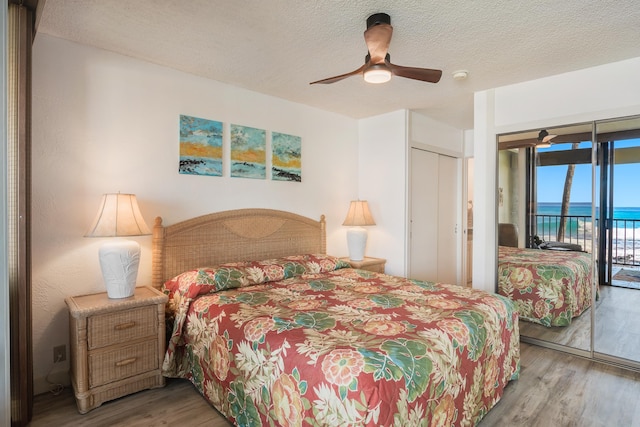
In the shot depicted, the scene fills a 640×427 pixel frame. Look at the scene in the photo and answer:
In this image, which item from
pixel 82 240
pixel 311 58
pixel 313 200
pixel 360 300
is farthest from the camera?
pixel 313 200

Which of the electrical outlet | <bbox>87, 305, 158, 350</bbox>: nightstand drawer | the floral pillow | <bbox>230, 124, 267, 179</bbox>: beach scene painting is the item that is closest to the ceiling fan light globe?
<bbox>230, 124, 267, 179</bbox>: beach scene painting

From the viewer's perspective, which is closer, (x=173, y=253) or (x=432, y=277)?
(x=173, y=253)

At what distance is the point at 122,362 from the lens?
2.26 meters

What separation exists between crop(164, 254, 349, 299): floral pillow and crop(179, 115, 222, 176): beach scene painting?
2.95ft

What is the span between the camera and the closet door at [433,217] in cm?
434

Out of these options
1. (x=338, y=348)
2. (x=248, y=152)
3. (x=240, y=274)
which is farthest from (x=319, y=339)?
(x=248, y=152)

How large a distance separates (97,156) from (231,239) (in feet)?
4.10

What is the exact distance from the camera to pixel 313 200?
4043mm

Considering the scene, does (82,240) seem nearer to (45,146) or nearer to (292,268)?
(45,146)

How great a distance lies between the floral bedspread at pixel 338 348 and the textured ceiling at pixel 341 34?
5.57 ft

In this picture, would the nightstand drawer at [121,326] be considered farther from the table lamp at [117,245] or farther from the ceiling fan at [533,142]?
the ceiling fan at [533,142]

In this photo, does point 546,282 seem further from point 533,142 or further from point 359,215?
point 359,215

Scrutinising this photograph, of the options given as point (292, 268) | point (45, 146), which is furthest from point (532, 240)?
point (45, 146)

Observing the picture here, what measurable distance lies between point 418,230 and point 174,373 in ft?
10.3
